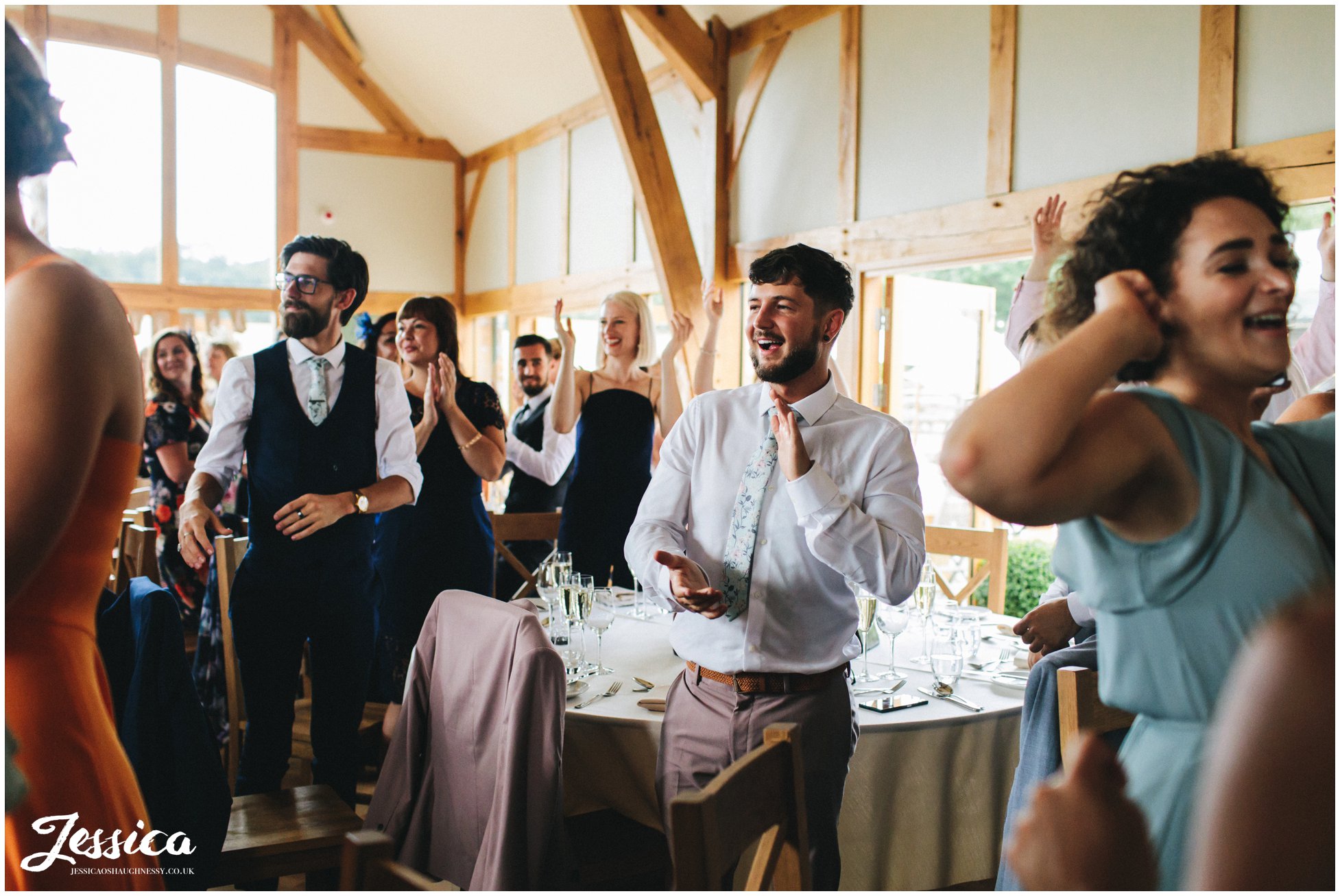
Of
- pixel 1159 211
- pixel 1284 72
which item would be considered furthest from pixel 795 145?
pixel 1159 211

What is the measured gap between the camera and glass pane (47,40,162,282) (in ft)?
26.6

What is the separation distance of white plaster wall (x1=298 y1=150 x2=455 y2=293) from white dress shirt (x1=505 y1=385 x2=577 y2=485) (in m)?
5.76

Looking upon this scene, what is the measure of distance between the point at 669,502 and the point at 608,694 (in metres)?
0.48

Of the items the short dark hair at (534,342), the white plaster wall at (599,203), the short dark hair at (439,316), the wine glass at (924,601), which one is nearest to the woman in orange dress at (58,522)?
the wine glass at (924,601)

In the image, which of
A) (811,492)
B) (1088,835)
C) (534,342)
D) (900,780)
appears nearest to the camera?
(1088,835)

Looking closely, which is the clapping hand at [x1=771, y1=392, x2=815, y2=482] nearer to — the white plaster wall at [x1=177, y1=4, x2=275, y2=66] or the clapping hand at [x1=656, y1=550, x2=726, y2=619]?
the clapping hand at [x1=656, y1=550, x2=726, y2=619]

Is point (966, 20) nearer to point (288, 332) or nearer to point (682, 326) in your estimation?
point (682, 326)

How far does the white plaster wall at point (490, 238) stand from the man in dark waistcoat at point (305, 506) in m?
6.67

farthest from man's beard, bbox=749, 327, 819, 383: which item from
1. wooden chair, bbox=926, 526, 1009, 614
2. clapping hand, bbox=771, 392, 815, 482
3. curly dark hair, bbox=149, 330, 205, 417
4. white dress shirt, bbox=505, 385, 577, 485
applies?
curly dark hair, bbox=149, 330, 205, 417

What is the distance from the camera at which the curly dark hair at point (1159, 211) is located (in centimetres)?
92

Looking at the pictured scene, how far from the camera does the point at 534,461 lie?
14.6 ft

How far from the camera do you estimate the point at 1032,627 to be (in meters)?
1.98

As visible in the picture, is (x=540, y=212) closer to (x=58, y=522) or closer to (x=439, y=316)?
(x=439, y=316)

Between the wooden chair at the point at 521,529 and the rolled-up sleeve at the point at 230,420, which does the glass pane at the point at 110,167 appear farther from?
the rolled-up sleeve at the point at 230,420
